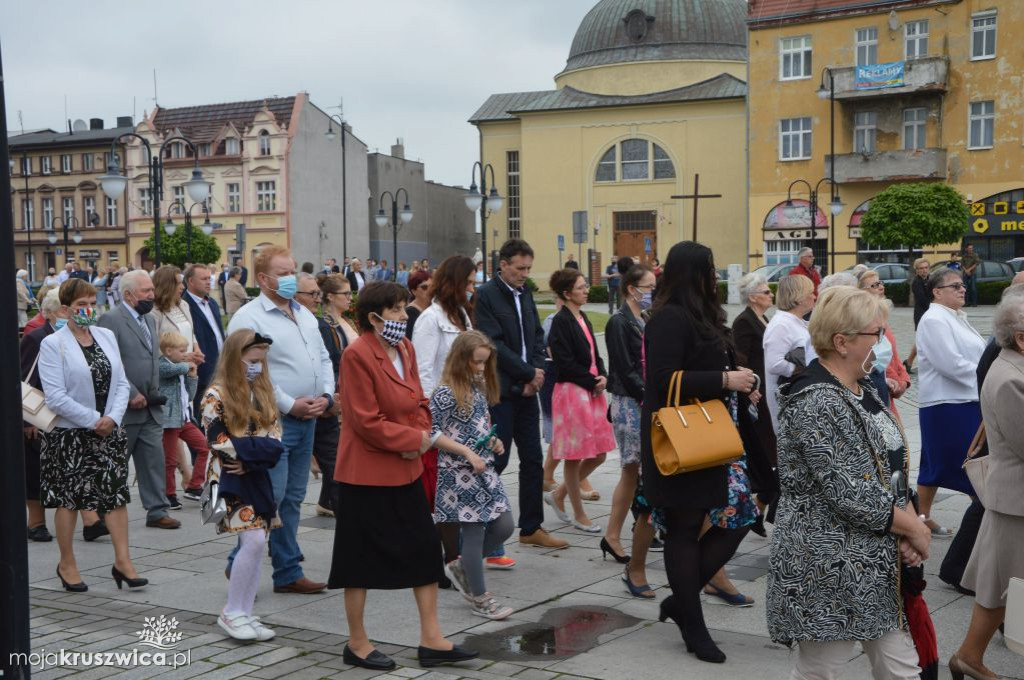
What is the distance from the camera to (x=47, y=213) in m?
78.8

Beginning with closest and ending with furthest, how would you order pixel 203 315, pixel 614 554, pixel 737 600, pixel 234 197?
pixel 737 600 < pixel 614 554 < pixel 203 315 < pixel 234 197

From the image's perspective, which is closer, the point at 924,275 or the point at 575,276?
the point at 575,276

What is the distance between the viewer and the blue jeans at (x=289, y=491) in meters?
6.81

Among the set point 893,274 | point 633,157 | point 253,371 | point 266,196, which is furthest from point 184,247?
point 253,371

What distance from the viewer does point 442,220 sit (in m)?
84.5

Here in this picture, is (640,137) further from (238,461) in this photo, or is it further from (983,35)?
(238,461)

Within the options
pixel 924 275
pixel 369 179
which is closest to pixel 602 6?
pixel 369 179

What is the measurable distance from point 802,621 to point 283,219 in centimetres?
6587

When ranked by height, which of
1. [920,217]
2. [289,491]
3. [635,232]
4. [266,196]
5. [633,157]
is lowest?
[289,491]

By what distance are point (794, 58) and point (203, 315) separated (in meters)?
44.8

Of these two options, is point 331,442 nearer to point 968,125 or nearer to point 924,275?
point 924,275

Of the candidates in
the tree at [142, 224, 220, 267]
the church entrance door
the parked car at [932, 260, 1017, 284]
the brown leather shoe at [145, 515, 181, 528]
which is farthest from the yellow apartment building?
the brown leather shoe at [145, 515, 181, 528]

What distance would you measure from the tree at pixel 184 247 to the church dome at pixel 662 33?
23.4 m

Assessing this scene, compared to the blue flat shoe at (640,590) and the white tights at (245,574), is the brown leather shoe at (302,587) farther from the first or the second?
the blue flat shoe at (640,590)
